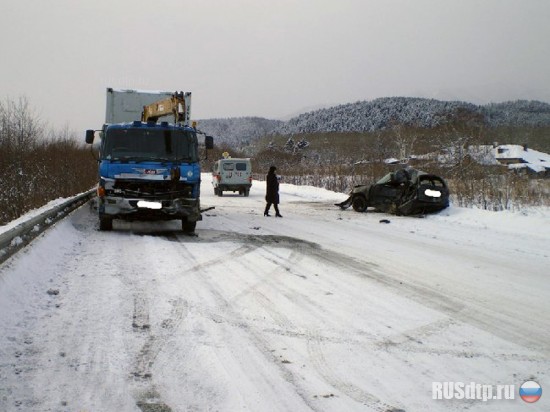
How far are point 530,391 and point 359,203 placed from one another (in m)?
14.3

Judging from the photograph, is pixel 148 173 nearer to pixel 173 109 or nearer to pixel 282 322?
pixel 173 109

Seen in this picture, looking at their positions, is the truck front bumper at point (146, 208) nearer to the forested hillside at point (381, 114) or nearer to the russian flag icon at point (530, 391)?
the russian flag icon at point (530, 391)

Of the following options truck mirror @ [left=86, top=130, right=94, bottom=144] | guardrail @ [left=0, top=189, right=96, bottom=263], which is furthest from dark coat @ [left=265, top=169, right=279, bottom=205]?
guardrail @ [left=0, top=189, right=96, bottom=263]

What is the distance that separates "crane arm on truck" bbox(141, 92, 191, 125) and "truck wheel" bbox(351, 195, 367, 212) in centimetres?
733

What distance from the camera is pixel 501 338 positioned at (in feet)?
14.2

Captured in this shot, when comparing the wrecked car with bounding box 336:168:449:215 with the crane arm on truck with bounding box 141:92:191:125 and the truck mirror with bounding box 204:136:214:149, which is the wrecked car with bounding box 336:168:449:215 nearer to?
the truck mirror with bounding box 204:136:214:149

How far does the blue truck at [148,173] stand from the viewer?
10070 millimetres

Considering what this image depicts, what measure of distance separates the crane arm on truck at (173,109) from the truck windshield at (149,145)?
1276mm

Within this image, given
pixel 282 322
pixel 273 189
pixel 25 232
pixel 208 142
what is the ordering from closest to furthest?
pixel 282 322
pixel 25 232
pixel 208 142
pixel 273 189

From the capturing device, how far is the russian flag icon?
10.5 feet

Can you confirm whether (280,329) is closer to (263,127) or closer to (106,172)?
(106,172)

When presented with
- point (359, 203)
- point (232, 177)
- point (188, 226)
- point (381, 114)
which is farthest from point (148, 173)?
point (381, 114)

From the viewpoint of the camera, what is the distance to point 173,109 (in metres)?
12.2

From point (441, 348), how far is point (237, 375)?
1.86 meters
